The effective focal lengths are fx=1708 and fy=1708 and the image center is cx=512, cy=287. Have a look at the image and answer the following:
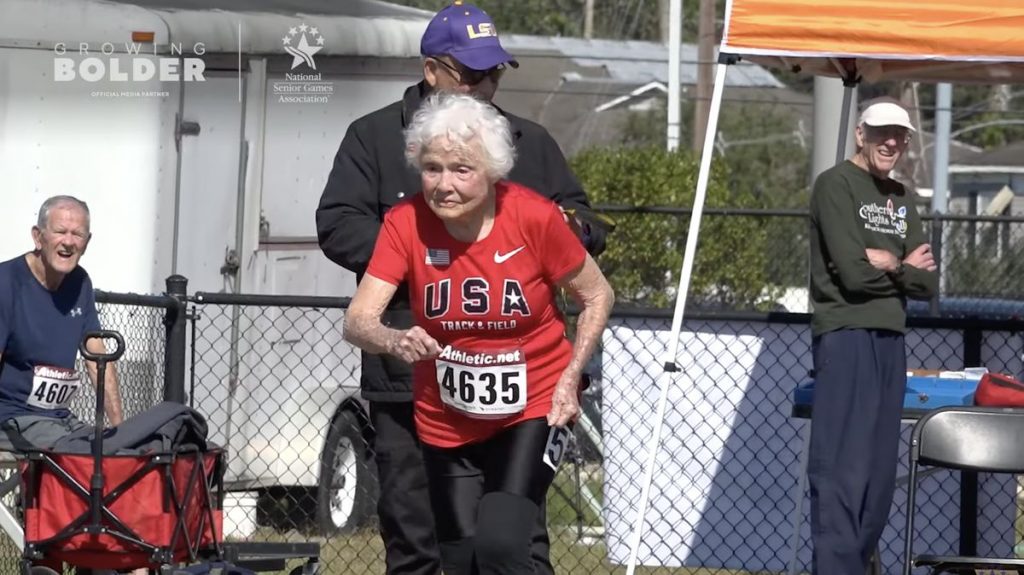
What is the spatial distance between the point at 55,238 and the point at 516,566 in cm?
294

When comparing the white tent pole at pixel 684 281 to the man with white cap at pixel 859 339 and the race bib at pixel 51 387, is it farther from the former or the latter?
the race bib at pixel 51 387

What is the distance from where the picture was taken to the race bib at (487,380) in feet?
15.1

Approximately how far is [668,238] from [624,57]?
2453 cm

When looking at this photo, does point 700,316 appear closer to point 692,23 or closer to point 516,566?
point 516,566

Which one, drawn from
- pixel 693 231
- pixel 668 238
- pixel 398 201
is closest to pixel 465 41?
pixel 398 201

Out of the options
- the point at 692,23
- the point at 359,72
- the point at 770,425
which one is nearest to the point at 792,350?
the point at 770,425

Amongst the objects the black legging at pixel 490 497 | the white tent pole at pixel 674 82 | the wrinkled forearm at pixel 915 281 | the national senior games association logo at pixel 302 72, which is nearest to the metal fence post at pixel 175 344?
the national senior games association logo at pixel 302 72

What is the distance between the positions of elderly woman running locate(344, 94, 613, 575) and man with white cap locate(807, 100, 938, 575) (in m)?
1.87

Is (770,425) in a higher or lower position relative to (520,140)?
lower

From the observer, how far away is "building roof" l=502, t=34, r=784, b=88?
128ft

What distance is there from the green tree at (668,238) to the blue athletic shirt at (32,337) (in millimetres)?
8150

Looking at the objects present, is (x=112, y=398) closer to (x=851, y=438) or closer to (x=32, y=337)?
(x=32, y=337)

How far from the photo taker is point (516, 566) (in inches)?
179

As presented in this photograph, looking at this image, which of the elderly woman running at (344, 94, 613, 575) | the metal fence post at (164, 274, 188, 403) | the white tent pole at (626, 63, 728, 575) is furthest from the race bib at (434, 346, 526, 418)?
the metal fence post at (164, 274, 188, 403)
